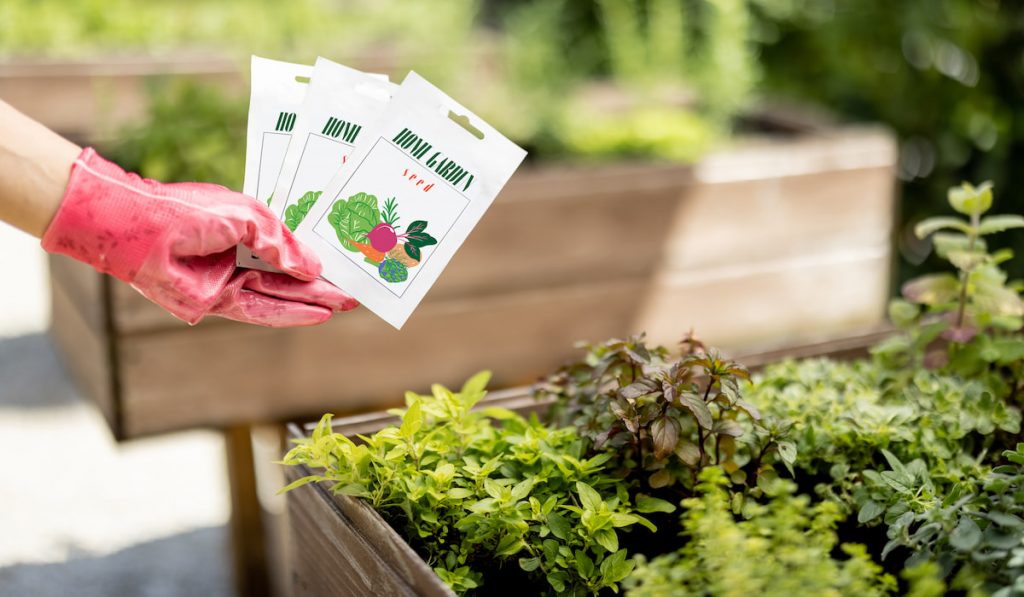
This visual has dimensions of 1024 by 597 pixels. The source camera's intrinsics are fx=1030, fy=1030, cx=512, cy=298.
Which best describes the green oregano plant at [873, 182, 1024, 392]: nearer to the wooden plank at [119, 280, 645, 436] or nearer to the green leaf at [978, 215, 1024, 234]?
the green leaf at [978, 215, 1024, 234]

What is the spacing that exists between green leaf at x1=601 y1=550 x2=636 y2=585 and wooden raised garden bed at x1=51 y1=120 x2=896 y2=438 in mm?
1258

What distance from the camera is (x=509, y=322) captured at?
2.39m

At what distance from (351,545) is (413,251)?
0.35 m

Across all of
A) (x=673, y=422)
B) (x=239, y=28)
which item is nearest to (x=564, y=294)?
(x=673, y=422)

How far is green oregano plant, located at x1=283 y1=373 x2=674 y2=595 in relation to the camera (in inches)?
41.8

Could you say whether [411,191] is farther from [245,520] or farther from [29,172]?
[245,520]

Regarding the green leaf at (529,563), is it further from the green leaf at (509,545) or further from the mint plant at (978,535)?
the mint plant at (978,535)

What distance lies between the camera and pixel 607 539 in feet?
3.48

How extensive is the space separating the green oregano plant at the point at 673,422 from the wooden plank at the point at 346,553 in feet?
0.88

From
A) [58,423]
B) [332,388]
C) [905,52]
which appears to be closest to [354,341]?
[332,388]

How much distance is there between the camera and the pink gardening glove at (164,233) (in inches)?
44.7

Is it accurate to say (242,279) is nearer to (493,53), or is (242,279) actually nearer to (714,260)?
(714,260)

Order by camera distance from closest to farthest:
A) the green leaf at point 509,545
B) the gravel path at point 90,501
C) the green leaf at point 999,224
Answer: the green leaf at point 509,545 < the green leaf at point 999,224 < the gravel path at point 90,501

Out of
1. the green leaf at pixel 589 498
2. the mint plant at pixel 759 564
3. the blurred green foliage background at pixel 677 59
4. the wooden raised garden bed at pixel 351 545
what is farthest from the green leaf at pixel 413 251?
the blurred green foliage background at pixel 677 59
